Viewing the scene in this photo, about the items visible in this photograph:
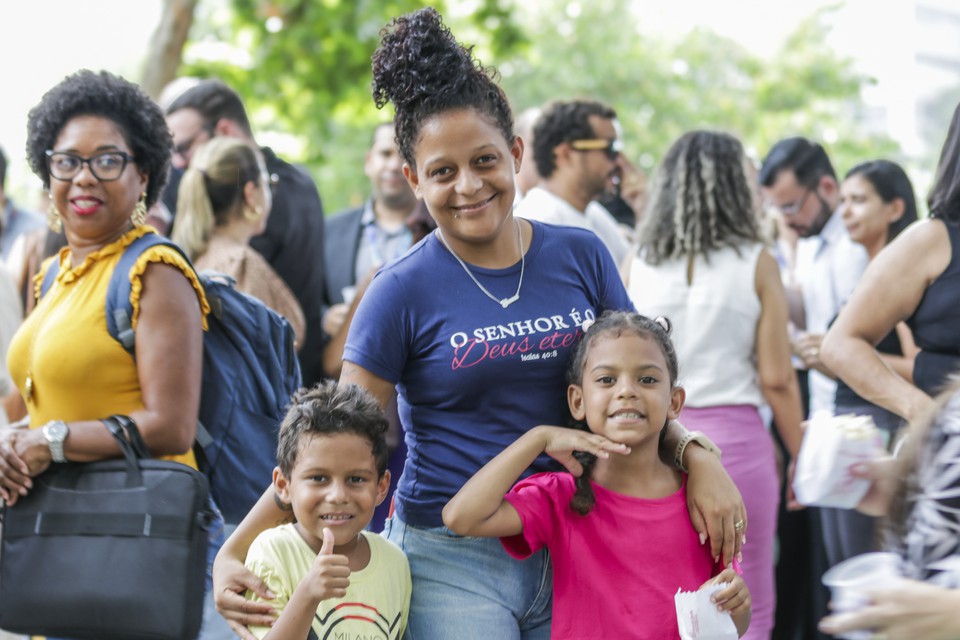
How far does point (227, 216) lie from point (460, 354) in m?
2.36

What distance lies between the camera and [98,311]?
3514mm

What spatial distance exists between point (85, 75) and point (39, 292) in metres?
0.71

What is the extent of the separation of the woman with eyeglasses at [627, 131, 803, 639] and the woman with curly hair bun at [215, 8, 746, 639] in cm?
206

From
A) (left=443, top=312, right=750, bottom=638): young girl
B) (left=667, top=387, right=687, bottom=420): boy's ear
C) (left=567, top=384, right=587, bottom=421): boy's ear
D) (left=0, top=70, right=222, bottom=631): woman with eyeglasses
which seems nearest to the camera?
(left=443, top=312, right=750, bottom=638): young girl

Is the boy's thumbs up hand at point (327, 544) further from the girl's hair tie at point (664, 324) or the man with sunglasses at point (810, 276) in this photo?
the man with sunglasses at point (810, 276)

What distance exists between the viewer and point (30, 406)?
12.0ft

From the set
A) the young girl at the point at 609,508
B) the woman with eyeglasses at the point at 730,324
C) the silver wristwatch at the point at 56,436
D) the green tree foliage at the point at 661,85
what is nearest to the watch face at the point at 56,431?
the silver wristwatch at the point at 56,436

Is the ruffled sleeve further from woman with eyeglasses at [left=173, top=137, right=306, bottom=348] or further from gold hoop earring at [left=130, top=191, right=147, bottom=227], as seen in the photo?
Result: woman with eyeglasses at [left=173, top=137, right=306, bottom=348]

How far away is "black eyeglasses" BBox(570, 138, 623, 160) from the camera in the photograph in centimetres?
584

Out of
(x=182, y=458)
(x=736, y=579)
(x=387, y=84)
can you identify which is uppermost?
(x=387, y=84)

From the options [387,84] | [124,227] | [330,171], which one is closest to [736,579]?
[387,84]

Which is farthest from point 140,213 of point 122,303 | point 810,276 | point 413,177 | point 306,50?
point 306,50

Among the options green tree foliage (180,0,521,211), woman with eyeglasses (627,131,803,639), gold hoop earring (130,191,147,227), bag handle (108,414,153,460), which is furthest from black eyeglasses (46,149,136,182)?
green tree foliage (180,0,521,211)

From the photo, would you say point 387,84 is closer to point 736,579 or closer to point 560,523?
point 560,523
